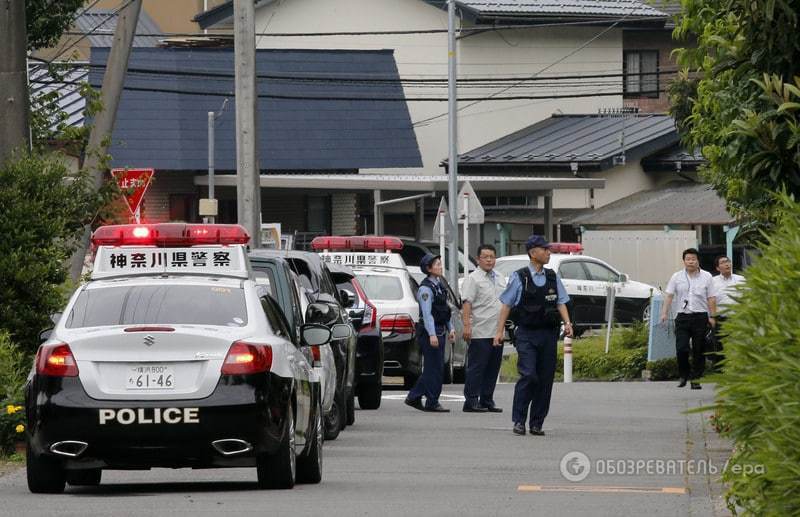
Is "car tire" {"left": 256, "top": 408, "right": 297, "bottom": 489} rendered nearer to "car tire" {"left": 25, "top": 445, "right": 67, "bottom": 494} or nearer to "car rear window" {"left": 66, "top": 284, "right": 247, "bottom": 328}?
"car rear window" {"left": 66, "top": 284, "right": 247, "bottom": 328}

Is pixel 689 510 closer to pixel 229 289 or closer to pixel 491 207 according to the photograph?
pixel 229 289

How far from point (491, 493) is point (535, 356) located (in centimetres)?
520

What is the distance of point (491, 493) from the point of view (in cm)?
1216

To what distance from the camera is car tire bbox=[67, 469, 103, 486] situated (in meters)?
12.6

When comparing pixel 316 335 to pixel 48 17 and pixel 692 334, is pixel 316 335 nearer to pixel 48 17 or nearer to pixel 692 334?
pixel 48 17

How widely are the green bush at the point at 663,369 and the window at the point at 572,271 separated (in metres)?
9.23

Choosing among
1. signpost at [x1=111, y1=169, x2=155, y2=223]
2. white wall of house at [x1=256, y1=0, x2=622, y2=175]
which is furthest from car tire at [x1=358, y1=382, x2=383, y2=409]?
white wall of house at [x1=256, y1=0, x2=622, y2=175]

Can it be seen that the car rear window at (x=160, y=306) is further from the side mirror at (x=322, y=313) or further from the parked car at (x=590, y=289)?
the parked car at (x=590, y=289)

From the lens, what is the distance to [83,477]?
12.6m

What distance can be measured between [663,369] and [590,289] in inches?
375

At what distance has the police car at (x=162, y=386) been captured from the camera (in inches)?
440

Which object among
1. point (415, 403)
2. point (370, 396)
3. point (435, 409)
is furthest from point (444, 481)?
point (370, 396)

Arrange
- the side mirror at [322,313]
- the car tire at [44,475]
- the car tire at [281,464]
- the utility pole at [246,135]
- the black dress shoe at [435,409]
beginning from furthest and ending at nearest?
1. the utility pole at [246,135]
2. the black dress shoe at [435,409]
3. the side mirror at [322,313]
4. the car tire at [281,464]
5. the car tire at [44,475]

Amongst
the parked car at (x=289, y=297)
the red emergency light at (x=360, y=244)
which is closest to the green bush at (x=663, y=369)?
the red emergency light at (x=360, y=244)
